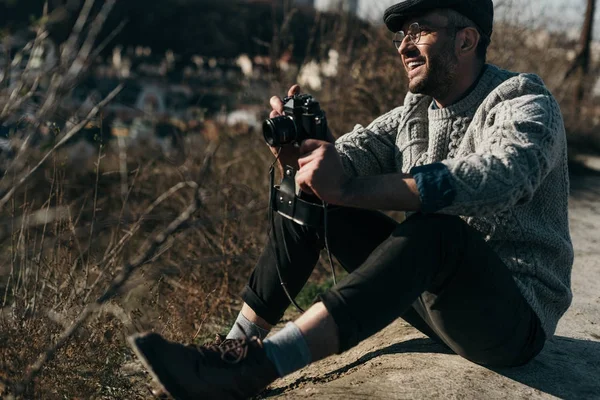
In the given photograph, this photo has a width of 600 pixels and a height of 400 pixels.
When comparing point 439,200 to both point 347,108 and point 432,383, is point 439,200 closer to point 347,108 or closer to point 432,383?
point 432,383

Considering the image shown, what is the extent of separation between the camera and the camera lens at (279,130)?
8.38 ft

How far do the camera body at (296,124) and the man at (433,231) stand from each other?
9cm

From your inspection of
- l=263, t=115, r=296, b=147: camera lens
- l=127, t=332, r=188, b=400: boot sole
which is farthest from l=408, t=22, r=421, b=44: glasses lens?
l=127, t=332, r=188, b=400: boot sole

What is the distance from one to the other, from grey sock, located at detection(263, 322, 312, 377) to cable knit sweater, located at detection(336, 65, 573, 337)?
0.53 m

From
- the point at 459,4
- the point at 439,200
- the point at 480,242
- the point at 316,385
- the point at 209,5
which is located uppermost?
the point at 459,4

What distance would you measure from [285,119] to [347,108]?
4.35m

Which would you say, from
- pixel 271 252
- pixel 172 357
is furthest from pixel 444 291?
pixel 172 357

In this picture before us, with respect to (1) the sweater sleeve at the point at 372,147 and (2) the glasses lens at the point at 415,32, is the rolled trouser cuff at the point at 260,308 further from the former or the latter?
(2) the glasses lens at the point at 415,32

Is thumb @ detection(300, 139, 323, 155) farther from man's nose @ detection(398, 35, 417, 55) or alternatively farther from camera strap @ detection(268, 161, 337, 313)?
man's nose @ detection(398, 35, 417, 55)

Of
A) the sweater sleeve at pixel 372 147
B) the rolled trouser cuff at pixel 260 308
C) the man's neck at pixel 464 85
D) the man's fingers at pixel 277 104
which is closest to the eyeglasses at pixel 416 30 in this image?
the man's neck at pixel 464 85

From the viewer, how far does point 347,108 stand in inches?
270

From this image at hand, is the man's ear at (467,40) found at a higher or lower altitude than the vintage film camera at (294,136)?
higher

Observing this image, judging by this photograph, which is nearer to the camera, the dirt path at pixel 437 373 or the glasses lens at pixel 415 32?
the dirt path at pixel 437 373

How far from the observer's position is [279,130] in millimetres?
2555
